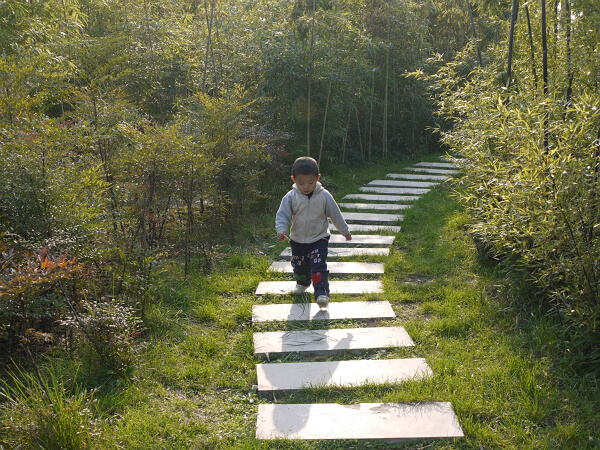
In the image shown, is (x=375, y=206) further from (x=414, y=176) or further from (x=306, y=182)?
(x=306, y=182)

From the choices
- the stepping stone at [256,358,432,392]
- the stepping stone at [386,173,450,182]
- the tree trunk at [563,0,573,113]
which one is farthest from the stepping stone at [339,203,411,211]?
the stepping stone at [256,358,432,392]

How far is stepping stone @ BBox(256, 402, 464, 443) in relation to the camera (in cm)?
229

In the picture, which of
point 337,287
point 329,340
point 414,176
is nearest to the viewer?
point 329,340

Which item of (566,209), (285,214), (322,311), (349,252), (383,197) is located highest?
(566,209)

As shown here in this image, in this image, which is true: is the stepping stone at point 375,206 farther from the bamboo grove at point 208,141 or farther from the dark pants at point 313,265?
the dark pants at point 313,265

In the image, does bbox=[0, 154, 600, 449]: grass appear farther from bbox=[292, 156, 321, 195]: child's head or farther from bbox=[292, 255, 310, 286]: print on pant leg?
bbox=[292, 156, 321, 195]: child's head

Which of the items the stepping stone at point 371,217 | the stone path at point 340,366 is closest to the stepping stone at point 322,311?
the stone path at point 340,366

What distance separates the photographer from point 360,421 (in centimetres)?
238

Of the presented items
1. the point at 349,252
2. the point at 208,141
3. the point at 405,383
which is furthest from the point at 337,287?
the point at 208,141

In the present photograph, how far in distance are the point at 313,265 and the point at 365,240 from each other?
1469 millimetres

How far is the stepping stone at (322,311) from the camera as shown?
346 centimetres

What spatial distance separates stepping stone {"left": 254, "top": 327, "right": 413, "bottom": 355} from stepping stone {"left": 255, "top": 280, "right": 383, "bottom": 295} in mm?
623

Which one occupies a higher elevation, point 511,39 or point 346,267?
point 511,39

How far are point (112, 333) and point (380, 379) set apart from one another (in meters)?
1.40
